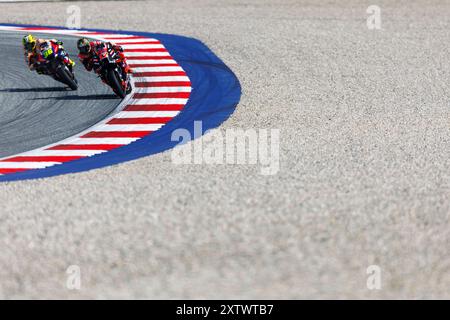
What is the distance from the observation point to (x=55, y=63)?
18.6 metres

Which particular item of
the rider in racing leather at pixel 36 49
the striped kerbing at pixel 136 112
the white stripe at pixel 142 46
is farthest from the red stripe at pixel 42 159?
the white stripe at pixel 142 46

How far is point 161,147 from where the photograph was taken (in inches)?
592

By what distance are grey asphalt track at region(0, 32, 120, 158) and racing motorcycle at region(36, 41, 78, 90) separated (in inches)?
12.6

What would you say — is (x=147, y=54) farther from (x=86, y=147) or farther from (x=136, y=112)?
(x=86, y=147)

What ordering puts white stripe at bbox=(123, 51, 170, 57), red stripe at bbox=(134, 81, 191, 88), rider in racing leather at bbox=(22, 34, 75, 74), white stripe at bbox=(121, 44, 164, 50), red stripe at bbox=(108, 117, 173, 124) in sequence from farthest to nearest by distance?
white stripe at bbox=(121, 44, 164, 50) < white stripe at bbox=(123, 51, 170, 57) < red stripe at bbox=(134, 81, 191, 88) < rider in racing leather at bbox=(22, 34, 75, 74) < red stripe at bbox=(108, 117, 173, 124)

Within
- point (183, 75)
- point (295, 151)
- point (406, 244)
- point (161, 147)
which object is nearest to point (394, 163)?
point (295, 151)

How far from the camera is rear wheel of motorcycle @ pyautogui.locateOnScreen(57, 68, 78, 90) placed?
18766 millimetres

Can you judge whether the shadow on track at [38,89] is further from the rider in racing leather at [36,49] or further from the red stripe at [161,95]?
the red stripe at [161,95]

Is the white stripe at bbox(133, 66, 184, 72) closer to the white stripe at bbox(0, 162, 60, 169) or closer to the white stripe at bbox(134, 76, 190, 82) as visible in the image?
the white stripe at bbox(134, 76, 190, 82)

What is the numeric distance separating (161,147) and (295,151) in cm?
248

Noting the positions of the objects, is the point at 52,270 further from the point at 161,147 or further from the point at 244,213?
the point at 161,147

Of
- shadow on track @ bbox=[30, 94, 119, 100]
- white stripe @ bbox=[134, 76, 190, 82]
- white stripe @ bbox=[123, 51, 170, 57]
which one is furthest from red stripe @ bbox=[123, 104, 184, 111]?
white stripe @ bbox=[123, 51, 170, 57]

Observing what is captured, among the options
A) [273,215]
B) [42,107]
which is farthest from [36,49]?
[273,215]

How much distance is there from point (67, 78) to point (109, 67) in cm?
144
